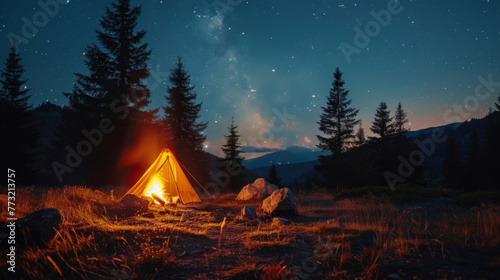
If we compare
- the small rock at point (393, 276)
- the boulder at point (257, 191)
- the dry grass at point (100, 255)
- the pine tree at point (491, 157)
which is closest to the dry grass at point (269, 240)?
the dry grass at point (100, 255)

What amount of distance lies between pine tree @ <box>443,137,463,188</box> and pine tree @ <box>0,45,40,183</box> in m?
56.6

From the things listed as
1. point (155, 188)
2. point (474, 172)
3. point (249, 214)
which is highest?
point (474, 172)

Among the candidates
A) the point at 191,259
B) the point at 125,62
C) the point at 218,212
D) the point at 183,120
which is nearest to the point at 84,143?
the point at 125,62

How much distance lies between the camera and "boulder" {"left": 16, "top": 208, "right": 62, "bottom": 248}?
162 inches

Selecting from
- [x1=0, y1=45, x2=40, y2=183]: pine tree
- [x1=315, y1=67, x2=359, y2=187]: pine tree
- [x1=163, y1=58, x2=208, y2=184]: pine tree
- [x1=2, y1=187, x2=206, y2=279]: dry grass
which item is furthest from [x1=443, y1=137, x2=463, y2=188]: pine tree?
[x1=0, y1=45, x2=40, y2=183]: pine tree

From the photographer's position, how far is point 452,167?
37.9 metres

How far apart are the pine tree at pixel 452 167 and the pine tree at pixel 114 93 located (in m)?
44.1

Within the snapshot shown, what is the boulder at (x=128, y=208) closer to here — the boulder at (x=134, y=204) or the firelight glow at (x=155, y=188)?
the boulder at (x=134, y=204)

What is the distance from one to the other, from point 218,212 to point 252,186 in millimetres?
3956

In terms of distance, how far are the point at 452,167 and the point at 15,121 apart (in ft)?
197

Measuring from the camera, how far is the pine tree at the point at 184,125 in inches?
1032

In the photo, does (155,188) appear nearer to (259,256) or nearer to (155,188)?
(155,188)

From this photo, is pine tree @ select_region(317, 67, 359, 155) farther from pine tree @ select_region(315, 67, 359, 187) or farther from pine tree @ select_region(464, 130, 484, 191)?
pine tree @ select_region(464, 130, 484, 191)

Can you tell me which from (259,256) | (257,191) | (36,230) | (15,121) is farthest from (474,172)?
(15,121)
